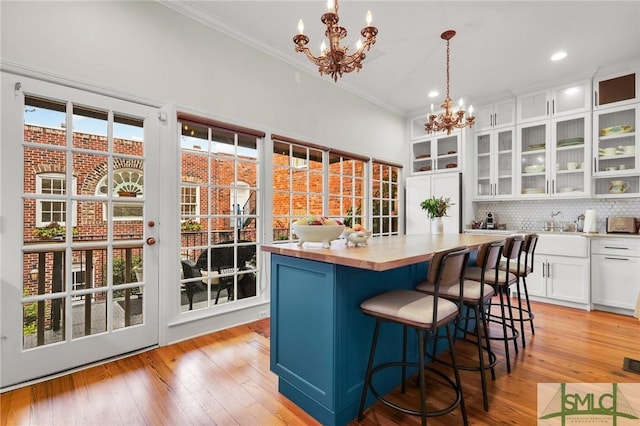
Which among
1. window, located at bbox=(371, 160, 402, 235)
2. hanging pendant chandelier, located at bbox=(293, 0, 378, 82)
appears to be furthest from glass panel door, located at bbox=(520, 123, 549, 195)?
hanging pendant chandelier, located at bbox=(293, 0, 378, 82)

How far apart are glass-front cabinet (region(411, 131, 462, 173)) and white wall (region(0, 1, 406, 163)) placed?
78.1 inches

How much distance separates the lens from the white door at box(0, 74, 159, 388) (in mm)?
2100

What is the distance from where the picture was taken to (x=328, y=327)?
67.2 inches

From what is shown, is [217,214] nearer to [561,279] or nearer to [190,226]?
[190,226]

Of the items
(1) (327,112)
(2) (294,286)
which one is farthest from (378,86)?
(2) (294,286)

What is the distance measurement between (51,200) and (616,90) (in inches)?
248

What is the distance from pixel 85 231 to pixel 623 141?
6173mm

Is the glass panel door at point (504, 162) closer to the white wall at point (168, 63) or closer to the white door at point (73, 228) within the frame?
the white wall at point (168, 63)

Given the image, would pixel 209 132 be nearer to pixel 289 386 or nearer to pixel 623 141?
pixel 289 386

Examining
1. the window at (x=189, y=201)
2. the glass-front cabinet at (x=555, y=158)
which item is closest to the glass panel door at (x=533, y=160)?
the glass-front cabinet at (x=555, y=158)

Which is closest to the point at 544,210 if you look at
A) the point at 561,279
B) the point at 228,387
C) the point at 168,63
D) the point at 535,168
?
the point at 535,168

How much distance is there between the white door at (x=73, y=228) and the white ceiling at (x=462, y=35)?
4.45 feet

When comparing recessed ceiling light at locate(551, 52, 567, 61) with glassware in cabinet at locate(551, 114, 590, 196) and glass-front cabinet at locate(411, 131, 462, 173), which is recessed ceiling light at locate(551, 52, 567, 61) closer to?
glassware in cabinet at locate(551, 114, 590, 196)

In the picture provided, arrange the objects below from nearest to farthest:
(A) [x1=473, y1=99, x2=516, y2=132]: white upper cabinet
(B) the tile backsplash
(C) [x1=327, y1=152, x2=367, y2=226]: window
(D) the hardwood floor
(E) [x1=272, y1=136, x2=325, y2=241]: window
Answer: (D) the hardwood floor < (E) [x1=272, y1=136, x2=325, y2=241]: window < (B) the tile backsplash < (C) [x1=327, y1=152, x2=367, y2=226]: window < (A) [x1=473, y1=99, x2=516, y2=132]: white upper cabinet
